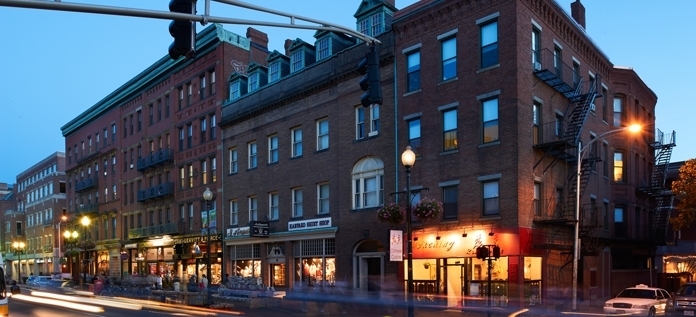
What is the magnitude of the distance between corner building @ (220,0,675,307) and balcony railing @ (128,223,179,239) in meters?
7.93

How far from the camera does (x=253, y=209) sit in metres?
42.5

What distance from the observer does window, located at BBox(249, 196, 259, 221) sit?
139ft

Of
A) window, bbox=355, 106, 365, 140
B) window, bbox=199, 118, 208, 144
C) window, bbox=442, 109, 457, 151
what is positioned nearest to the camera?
window, bbox=442, 109, 457, 151

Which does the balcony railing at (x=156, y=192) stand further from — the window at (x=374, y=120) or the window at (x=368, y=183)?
the window at (x=374, y=120)

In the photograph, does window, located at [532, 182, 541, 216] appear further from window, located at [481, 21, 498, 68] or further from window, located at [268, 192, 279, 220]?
window, located at [268, 192, 279, 220]

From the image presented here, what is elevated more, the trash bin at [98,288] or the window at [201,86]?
the window at [201,86]

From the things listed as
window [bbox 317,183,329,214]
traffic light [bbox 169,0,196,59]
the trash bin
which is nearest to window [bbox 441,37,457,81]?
window [bbox 317,183,329,214]

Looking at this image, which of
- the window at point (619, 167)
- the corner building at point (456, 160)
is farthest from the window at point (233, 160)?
the window at point (619, 167)

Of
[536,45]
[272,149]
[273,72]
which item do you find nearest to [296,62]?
[273,72]

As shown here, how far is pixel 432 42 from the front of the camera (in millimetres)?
30578

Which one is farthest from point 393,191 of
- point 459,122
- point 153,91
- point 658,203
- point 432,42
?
point 153,91

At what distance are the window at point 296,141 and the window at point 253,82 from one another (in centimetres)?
535

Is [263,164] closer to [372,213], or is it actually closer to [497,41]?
[372,213]

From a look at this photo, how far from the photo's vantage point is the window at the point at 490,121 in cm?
2819
